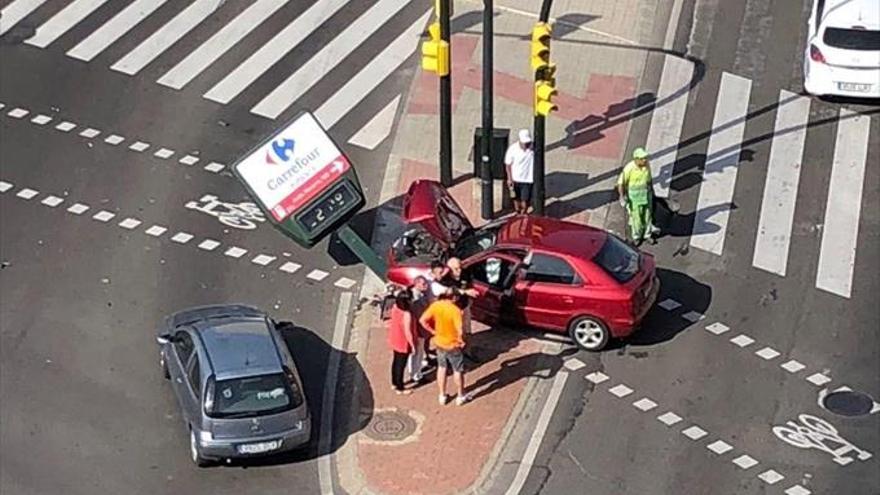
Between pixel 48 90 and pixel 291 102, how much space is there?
4.45 meters

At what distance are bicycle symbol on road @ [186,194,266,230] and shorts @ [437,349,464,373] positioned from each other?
570cm

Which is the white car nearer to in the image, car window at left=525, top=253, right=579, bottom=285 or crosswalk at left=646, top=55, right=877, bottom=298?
crosswalk at left=646, top=55, right=877, bottom=298

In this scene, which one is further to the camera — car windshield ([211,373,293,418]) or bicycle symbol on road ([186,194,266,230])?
bicycle symbol on road ([186,194,266,230])

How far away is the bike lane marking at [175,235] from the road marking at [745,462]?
7229mm

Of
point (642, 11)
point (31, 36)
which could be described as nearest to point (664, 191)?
point (642, 11)

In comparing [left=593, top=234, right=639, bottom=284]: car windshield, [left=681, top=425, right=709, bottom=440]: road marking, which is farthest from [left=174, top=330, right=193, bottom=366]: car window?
[left=681, top=425, right=709, bottom=440]: road marking

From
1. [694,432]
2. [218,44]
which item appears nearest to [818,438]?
[694,432]

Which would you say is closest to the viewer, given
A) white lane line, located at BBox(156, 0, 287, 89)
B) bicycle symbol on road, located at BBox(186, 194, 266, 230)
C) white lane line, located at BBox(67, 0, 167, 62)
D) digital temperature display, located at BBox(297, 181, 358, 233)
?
digital temperature display, located at BBox(297, 181, 358, 233)

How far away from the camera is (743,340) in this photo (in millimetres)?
31203

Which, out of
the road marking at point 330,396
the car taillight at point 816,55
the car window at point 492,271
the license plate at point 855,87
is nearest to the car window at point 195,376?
the road marking at point 330,396

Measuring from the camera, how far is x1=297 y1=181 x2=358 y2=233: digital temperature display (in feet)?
103

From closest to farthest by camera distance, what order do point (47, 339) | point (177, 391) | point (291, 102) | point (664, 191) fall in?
1. point (177, 391)
2. point (47, 339)
3. point (664, 191)
4. point (291, 102)

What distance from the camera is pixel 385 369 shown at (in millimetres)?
30812

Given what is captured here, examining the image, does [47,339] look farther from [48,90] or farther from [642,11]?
[642,11]
